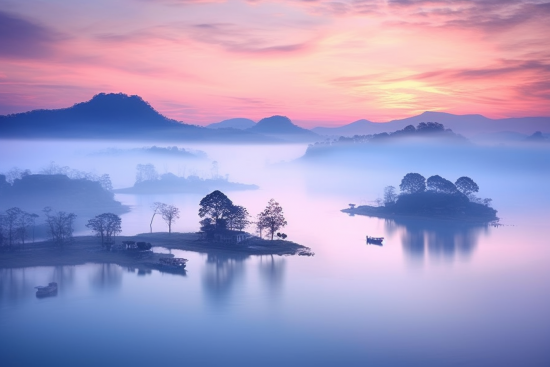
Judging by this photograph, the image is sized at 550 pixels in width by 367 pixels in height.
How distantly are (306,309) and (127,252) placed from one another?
1302 centimetres

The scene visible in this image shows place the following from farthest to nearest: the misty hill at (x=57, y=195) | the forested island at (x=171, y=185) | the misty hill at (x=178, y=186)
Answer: the forested island at (x=171, y=185) < the misty hill at (x=178, y=186) < the misty hill at (x=57, y=195)

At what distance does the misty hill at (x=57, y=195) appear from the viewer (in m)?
51.9

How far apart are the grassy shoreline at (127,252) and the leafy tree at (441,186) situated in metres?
24.0

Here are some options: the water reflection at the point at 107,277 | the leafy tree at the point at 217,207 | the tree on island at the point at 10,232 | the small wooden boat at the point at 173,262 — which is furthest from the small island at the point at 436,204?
the tree on island at the point at 10,232

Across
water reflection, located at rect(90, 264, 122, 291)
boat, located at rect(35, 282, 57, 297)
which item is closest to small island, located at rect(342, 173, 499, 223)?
water reflection, located at rect(90, 264, 122, 291)

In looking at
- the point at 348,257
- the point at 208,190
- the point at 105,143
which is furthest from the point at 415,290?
the point at 105,143

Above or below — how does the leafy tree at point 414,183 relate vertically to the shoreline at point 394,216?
above

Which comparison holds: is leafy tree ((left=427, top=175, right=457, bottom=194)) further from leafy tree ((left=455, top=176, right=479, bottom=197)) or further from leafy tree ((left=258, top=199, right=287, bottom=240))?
leafy tree ((left=258, top=199, right=287, bottom=240))

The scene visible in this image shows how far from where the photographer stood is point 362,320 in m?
18.9

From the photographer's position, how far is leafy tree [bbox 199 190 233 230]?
32.0 metres

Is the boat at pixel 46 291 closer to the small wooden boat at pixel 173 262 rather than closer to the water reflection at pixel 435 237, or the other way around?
the small wooden boat at pixel 173 262

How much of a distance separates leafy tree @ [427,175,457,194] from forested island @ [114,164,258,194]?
116 ft

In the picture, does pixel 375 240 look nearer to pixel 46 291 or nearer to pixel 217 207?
pixel 217 207

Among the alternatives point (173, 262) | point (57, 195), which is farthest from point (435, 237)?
point (57, 195)
